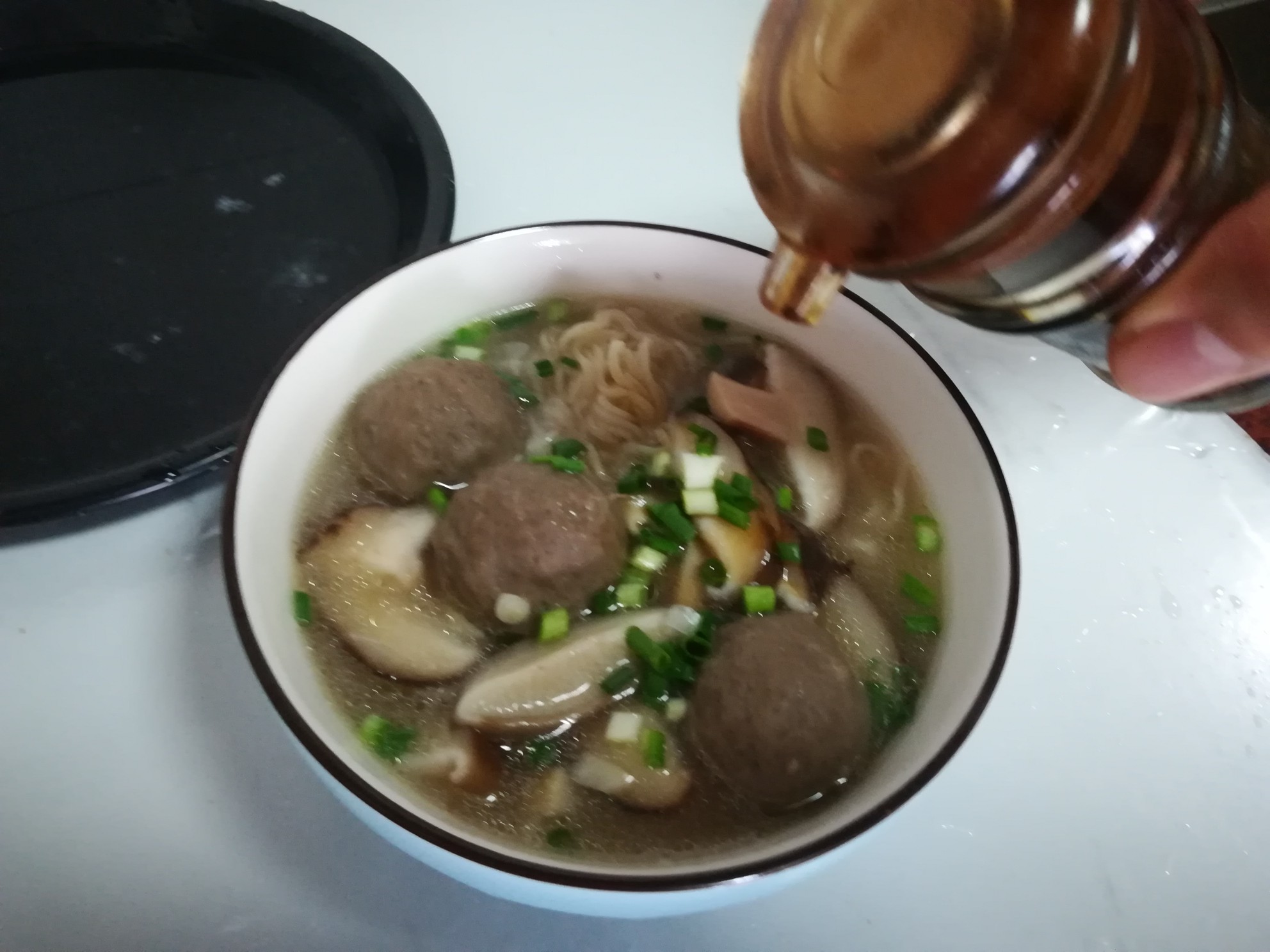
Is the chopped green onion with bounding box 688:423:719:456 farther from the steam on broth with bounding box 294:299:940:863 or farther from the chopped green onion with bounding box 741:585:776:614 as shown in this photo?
the chopped green onion with bounding box 741:585:776:614

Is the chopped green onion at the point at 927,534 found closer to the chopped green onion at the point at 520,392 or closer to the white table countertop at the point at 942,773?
the white table countertop at the point at 942,773

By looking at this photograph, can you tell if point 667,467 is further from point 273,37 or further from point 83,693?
point 273,37

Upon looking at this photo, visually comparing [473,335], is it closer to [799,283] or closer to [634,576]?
[634,576]

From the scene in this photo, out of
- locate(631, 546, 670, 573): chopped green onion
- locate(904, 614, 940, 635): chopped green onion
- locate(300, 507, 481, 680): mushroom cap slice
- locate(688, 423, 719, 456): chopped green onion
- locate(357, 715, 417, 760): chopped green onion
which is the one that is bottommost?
locate(357, 715, 417, 760): chopped green onion

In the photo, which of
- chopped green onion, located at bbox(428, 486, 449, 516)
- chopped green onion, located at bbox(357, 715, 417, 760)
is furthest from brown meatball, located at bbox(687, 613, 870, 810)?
chopped green onion, located at bbox(428, 486, 449, 516)

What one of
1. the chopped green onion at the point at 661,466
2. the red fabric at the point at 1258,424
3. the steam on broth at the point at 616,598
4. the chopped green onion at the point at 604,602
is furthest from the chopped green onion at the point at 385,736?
the red fabric at the point at 1258,424

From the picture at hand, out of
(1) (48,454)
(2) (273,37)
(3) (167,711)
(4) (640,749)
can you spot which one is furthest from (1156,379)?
(2) (273,37)
